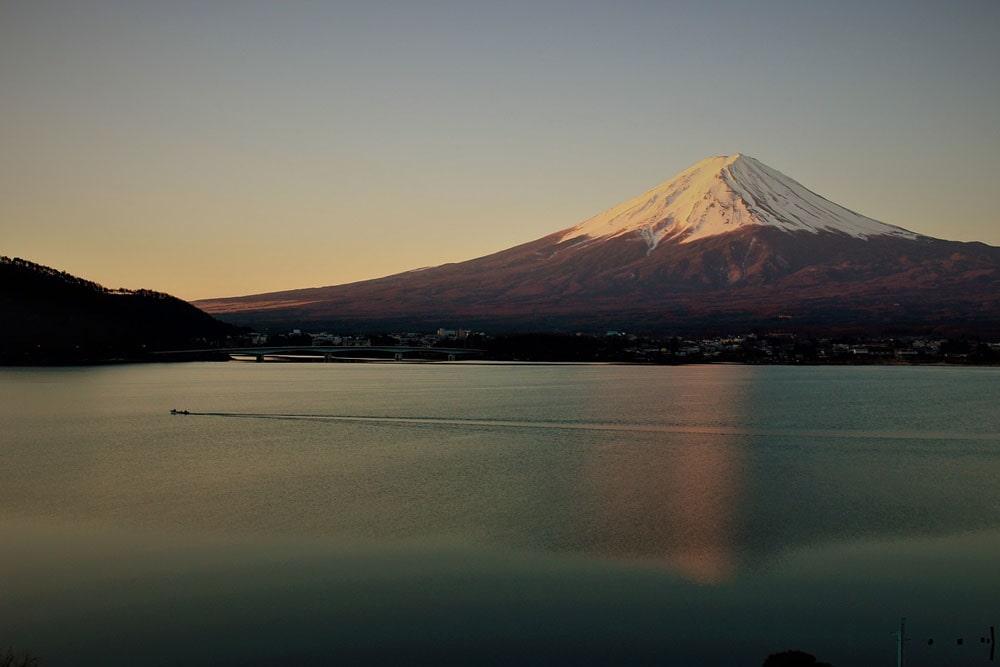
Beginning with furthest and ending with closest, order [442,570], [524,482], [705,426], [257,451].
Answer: [705,426] → [257,451] → [524,482] → [442,570]

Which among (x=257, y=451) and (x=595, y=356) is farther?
(x=595, y=356)

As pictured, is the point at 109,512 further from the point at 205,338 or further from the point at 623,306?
the point at 623,306

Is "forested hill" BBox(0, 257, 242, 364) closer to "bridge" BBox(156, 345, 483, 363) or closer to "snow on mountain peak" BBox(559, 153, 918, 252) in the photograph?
"bridge" BBox(156, 345, 483, 363)

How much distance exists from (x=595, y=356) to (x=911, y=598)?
53193 mm

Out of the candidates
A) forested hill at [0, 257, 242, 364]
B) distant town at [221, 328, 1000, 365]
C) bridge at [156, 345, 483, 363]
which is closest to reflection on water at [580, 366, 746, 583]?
distant town at [221, 328, 1000, 365]

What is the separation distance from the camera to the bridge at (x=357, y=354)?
58959 mm

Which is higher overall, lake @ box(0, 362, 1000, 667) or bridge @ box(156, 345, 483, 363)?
bridge @ box(156, 345, 483, 363)

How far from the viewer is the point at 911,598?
8.31 metres

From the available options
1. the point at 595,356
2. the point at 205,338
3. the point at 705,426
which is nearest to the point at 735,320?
the point at 595,356

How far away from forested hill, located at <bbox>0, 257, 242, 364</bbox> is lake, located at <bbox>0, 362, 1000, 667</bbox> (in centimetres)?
3682

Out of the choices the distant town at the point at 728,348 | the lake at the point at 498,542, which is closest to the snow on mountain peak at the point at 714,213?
the distant town at the point at 728,348

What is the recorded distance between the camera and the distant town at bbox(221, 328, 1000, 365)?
189 ft

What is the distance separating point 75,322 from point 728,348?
41.5 meters

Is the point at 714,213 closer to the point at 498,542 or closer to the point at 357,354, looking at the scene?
the point at 357,354
